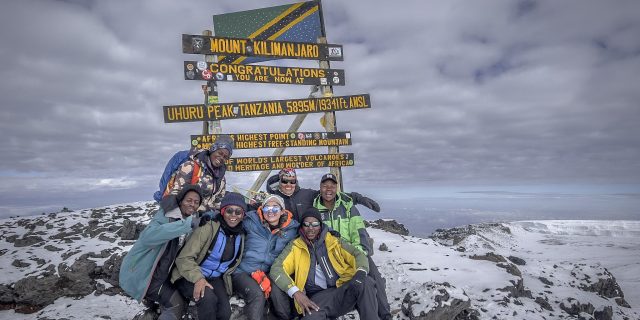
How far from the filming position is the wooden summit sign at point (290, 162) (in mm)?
11094

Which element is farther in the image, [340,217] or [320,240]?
[340,217]

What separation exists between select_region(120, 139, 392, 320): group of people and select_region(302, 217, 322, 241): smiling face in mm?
16

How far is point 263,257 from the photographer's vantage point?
5168 millimetres

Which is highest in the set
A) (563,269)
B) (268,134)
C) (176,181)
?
(268,134)

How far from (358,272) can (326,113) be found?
26.5 feet

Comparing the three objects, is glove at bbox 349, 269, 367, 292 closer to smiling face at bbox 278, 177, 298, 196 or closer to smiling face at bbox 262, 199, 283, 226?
smiling face at bbox 262, 199, 283, 226

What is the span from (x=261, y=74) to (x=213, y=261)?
773cm

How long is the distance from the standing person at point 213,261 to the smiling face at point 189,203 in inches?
13.1

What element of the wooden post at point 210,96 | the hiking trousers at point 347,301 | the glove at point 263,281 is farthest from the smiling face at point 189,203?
the wooden post at point 210,96

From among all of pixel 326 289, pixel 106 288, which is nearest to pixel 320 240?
pixel 326 289

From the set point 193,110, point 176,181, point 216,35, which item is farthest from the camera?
point 216,35

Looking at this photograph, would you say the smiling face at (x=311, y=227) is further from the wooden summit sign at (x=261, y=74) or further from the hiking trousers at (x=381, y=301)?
the wooden summit sign at (x=261, y=74)

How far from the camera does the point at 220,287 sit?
473 cm

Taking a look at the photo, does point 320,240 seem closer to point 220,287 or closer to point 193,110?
point 220,287
